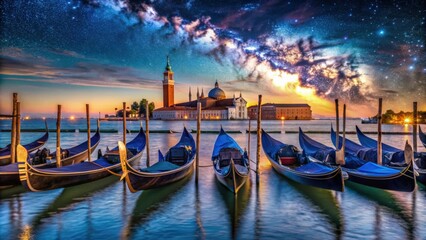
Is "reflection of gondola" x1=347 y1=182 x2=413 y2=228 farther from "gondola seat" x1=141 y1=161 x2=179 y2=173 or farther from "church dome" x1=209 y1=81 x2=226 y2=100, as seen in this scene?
"church dome" x1=209 y1=81 x2=226 y2=100

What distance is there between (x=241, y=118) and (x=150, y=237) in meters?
92.4

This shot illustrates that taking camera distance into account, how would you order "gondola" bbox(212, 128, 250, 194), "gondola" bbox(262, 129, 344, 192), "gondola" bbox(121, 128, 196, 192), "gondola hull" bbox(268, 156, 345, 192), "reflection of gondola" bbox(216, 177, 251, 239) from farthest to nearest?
"gondola" bbox(212, 128, 250, 194)
"gondola" bbox(262, 129, 344, 192)
"gondola hull" bbox(268, 156, 345, 192)
"gondola" bbox(121, 128, 196, 192)
"reflection of gondola" bbox(216, 177, 251, 239)

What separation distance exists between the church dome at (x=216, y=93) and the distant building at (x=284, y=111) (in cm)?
1058

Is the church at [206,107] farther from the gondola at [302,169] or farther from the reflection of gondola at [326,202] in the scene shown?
the reflection of gondola at [326,202]

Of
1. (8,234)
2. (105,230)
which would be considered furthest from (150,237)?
(8,234)

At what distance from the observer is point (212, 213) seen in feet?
20.8

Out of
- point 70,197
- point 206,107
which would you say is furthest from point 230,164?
point 206,107

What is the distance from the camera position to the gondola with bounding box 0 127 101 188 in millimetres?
7094

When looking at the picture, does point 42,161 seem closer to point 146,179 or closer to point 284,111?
point 146,179

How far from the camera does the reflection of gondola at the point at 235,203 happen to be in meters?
5.80

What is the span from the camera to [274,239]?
513 cm

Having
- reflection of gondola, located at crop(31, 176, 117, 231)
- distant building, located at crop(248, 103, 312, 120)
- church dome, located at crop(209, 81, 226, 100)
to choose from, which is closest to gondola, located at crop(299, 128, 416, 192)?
reflection of gondola, located at crop(31, 176, 117, 231)

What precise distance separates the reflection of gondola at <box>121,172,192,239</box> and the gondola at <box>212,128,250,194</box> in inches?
47.1

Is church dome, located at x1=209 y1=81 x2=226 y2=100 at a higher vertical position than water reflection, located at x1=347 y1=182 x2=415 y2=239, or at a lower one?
higher
